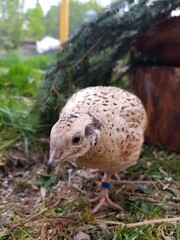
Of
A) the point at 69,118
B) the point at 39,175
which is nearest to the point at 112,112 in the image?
the point at 69,118

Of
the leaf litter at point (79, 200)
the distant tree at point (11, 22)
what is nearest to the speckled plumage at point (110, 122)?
the leaf litter at point (79, 200)

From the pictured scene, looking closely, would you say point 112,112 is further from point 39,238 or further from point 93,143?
point 39,238

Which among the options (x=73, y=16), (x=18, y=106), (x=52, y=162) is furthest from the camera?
(x=73, y=16)

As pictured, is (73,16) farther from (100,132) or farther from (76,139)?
(76,139)

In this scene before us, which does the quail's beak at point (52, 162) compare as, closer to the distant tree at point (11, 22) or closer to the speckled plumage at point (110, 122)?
the speckled plumage at point (110, 122)

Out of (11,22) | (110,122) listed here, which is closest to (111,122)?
(110,122)
